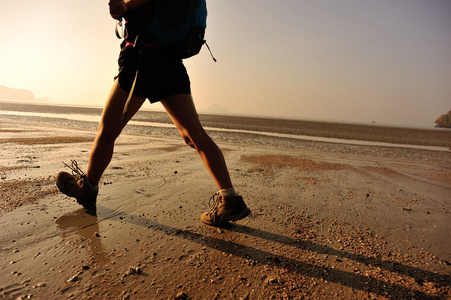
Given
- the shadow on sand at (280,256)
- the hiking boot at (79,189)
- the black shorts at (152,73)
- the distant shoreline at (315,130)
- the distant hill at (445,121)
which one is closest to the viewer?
the shadow on sand at (280,256)

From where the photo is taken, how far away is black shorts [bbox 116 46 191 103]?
1.89 metres

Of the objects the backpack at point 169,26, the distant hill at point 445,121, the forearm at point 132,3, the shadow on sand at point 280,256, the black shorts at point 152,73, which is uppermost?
the distant hill at point 445,121

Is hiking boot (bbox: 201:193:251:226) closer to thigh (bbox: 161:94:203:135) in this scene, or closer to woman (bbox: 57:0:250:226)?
woman (bbox: 57:0:250:226)

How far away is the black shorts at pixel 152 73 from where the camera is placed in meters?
1.89

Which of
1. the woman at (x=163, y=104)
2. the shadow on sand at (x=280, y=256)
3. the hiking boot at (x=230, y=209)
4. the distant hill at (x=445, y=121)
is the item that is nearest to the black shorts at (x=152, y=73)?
the woman at (x=163, y=104)

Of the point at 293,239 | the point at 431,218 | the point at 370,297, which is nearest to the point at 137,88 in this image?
the point at 293,239

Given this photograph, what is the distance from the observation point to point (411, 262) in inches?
69.4

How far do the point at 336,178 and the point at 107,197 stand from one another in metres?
3.88

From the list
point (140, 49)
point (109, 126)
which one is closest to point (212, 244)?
point (109, 126)

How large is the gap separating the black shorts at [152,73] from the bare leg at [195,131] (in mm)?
77

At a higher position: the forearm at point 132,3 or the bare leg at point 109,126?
the forearm at point 132,3

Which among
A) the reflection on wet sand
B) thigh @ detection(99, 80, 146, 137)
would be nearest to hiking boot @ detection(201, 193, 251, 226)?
the reflection on wet sand

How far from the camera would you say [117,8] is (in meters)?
1.79

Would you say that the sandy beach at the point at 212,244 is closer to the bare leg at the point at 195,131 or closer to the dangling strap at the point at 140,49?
the bare leg at the point at 195,131
